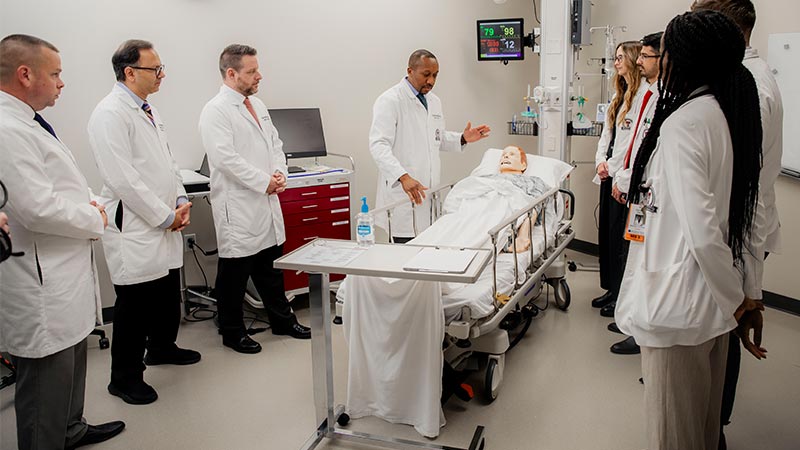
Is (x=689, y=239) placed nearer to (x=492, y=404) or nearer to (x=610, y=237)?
(x=492, y=404)

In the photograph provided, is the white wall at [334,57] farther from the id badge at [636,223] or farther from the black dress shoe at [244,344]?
the id badge at [636,223]

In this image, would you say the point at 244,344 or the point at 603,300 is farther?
the point at 603,300

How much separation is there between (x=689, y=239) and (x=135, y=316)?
2592 mm

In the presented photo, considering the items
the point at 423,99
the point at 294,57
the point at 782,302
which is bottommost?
the point at 782,302

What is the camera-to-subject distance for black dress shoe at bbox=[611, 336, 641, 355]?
11.4 ft

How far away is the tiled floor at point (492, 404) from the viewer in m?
2.68

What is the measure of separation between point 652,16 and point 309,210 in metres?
3.18

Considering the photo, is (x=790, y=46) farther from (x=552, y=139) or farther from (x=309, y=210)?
(x=309, y=210)

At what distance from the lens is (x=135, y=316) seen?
3.00m

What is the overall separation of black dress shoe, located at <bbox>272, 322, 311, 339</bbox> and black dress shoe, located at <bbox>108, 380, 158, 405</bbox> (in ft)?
3.03

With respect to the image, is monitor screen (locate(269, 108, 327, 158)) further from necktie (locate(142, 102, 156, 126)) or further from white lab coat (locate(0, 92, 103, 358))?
white lab coat (locate(0, 92, 103, 358))

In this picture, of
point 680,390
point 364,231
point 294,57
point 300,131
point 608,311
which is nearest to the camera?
point 680,390

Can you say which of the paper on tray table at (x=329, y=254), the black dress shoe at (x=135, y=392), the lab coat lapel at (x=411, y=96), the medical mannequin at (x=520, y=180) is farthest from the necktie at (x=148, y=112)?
the medical mannequin at (x=520, y=180)

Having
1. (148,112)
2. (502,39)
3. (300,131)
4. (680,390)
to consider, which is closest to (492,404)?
(680,390)
